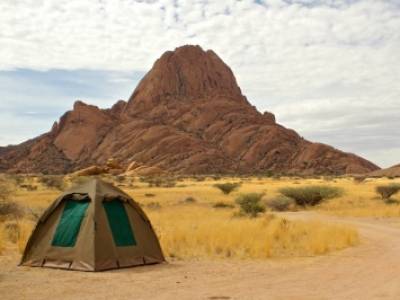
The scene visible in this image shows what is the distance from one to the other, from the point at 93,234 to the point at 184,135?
114663mm

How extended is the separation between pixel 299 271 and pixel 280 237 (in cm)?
539

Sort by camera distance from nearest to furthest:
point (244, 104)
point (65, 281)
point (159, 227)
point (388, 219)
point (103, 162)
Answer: point (65, 281) → point (159, 227) → point (388, 219) → point (103, 162) → point (244, 104)

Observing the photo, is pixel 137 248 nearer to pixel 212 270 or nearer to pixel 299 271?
pixel 212 270

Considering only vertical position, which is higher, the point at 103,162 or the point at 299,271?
the point at 103,162

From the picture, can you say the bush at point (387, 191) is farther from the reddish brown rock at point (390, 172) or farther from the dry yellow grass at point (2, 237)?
the reddish brown rock at point (390, 172)

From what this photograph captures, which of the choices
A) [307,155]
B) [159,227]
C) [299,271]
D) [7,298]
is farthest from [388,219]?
[307,155]

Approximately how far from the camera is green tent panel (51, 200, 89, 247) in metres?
12.5

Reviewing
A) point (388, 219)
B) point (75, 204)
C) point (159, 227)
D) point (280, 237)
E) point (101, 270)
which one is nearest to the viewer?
point (101, 270)

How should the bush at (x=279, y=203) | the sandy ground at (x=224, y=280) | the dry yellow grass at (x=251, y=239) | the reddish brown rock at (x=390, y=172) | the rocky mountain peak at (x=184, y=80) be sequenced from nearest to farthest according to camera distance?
the sandy ground at (x=224, y=280)
the dry yellow grass at (x=251, y=239)
the bush at (x=279, y=203)
the reddish brown rock at (x=390, y=172)
the rocky mountain peak at (x=184, y=80)

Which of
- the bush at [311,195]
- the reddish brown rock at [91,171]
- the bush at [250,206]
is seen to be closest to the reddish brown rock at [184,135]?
the reddish brown rock at [91,171]

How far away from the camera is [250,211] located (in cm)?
2592

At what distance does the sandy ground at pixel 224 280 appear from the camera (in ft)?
32.0

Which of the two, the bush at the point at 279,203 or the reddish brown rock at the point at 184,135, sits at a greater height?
the reddish brown rock at the point at 184,135

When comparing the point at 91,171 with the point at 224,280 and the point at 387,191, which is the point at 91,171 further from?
the point at 224,280
